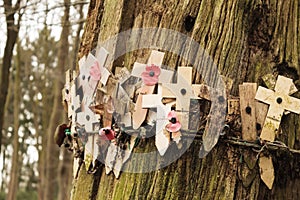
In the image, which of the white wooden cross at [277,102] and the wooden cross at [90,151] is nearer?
the white wooden cross at [277,102]

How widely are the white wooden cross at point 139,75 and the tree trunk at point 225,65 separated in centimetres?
4

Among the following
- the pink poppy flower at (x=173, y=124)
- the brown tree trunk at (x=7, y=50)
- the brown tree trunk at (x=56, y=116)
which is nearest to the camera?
the pink poppy flower at (x=173, y=124)

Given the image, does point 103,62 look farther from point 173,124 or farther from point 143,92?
point 173,124

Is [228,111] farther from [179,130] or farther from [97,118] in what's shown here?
[97,118]

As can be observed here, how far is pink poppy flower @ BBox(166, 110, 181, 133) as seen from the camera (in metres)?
2.02

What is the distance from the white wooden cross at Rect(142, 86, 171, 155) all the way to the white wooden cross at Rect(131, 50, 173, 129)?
24mm

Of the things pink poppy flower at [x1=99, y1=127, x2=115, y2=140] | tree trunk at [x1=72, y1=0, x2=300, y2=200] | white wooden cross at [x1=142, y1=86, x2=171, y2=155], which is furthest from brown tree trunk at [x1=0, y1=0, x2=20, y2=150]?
white wooden cross at [x1=142, y1=86, x2=171, y2=155]

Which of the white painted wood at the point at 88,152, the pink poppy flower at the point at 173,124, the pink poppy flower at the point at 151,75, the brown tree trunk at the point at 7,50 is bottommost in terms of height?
the white painted wood at the point at 88,152

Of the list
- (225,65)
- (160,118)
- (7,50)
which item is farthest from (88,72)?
(7,50)

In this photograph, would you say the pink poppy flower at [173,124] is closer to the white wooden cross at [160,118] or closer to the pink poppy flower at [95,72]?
the white wooden cross at [160,118]

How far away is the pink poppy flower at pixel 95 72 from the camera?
7.35 ft

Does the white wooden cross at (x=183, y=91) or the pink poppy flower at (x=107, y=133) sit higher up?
the white wooden cross at (x=183, y=91)

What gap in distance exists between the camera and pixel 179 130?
6.64 feet

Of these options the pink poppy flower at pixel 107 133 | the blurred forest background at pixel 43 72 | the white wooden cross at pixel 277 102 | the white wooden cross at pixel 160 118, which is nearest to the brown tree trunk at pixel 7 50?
the blurred forest background at pixel 43 72
